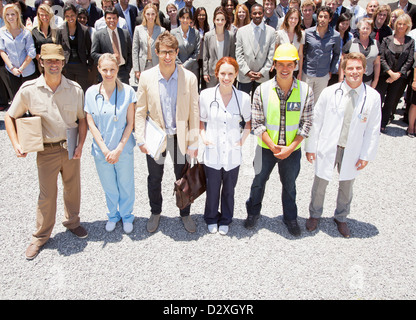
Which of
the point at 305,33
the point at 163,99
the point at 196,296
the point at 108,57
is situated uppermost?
the point at 305,33

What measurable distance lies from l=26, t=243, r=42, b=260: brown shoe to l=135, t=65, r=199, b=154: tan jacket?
66.2 inches

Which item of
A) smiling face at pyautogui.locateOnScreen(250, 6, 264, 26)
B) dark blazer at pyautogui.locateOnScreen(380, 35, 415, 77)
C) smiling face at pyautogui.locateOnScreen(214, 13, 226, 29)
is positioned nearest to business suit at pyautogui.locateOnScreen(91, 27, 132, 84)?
smiling face at pyautogui.locateOnScreen(214, 13, 226, 29)

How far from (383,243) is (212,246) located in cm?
212

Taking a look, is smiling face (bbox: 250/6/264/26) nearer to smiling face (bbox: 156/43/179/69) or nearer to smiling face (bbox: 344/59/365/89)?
smiling face (bbox: 344/59/365/89)

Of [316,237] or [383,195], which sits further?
[383,195]

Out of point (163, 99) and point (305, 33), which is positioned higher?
point (305, 33)

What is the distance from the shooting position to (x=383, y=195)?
211 inches

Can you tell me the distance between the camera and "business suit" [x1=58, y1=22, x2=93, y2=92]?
282 inches

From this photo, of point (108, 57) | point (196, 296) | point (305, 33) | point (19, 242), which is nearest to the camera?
point (196, 296)

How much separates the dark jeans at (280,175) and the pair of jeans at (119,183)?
1.53m

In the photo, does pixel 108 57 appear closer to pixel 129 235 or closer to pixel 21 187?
pixel 129 235

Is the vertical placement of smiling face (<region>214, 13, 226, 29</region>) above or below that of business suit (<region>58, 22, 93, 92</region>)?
above

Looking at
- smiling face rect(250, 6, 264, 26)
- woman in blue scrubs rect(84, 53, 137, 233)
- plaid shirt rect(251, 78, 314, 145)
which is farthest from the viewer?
smiling face rect(250, 6, 264, 26)

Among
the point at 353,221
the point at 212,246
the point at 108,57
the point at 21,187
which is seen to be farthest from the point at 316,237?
the point at 21,187
